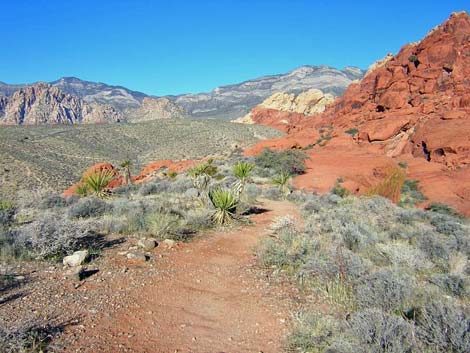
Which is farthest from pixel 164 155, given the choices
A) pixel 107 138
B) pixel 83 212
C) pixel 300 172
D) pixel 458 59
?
pixel 83 212

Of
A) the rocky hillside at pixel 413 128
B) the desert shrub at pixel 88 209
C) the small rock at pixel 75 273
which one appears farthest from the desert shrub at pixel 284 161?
the small rock at pixel 75 273

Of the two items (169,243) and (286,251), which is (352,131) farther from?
(169,243)

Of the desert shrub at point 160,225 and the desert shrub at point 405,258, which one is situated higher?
the desert shrub at point 160,225

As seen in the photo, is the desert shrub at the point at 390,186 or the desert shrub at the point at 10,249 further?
the desert shrub at the point at 390,186

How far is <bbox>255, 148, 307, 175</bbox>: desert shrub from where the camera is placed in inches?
901

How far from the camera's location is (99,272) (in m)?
6.06

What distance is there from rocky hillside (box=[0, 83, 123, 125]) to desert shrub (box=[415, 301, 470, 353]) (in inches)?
6349

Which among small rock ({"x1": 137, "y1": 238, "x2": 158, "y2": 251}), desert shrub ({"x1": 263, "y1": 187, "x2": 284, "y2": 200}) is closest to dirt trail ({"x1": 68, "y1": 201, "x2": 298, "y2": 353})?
small rock ({"x1": 137, "y1": 238, "x2": 158, "y2": 251})

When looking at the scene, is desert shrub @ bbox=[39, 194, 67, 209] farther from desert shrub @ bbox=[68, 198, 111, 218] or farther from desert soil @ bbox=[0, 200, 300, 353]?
desert soil @ bbox=[0, 200, 300, 353]

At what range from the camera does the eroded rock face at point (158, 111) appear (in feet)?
525

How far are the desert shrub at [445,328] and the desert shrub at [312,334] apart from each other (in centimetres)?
93

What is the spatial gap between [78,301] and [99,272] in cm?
116

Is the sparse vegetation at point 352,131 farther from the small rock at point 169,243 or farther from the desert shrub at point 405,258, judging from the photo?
the small rock at point 169,243

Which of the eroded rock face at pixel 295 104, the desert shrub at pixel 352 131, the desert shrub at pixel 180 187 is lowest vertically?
the desert shrub at pixel 180 187
